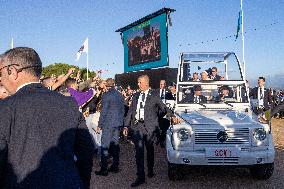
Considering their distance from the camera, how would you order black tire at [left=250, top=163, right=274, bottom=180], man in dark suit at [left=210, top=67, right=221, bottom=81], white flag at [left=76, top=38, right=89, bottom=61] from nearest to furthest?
black tire at [left=250, top=163, right=274, bottom=180] < man in dark suit at [left=210, top=67, right=221, bottom=81] < white flag at [left=76, top=38, right=89, bottom=61]

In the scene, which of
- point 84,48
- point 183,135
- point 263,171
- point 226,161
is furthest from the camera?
point 84,48

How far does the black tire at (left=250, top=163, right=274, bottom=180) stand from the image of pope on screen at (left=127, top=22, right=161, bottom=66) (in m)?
18.0

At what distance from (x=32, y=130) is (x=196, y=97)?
6.25 m

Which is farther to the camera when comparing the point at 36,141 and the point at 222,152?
the point at 222,152

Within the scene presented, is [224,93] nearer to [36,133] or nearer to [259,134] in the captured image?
[259,134]

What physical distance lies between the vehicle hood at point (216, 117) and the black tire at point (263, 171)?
81cm

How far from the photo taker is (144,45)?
27078 mm

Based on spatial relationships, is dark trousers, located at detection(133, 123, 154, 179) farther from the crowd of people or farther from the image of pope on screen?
the image of pope on screen

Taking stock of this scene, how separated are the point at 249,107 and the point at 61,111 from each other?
6274mm

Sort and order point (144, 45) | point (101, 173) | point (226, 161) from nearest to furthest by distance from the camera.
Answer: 1. point (226, 161)
2. point (101, 173)
3. point (144, 45)

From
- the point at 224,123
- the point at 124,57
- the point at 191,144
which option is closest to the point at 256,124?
the point at 224,123

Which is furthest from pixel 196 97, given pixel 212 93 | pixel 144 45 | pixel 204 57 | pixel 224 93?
pixel 144 45

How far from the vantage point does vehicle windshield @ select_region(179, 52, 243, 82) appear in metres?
8.59

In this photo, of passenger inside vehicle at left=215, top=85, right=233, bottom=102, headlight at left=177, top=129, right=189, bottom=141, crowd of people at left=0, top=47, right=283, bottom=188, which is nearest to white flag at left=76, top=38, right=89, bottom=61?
Result: passenger inside vehicle at left=215, top=85, right=233, bottom=102
